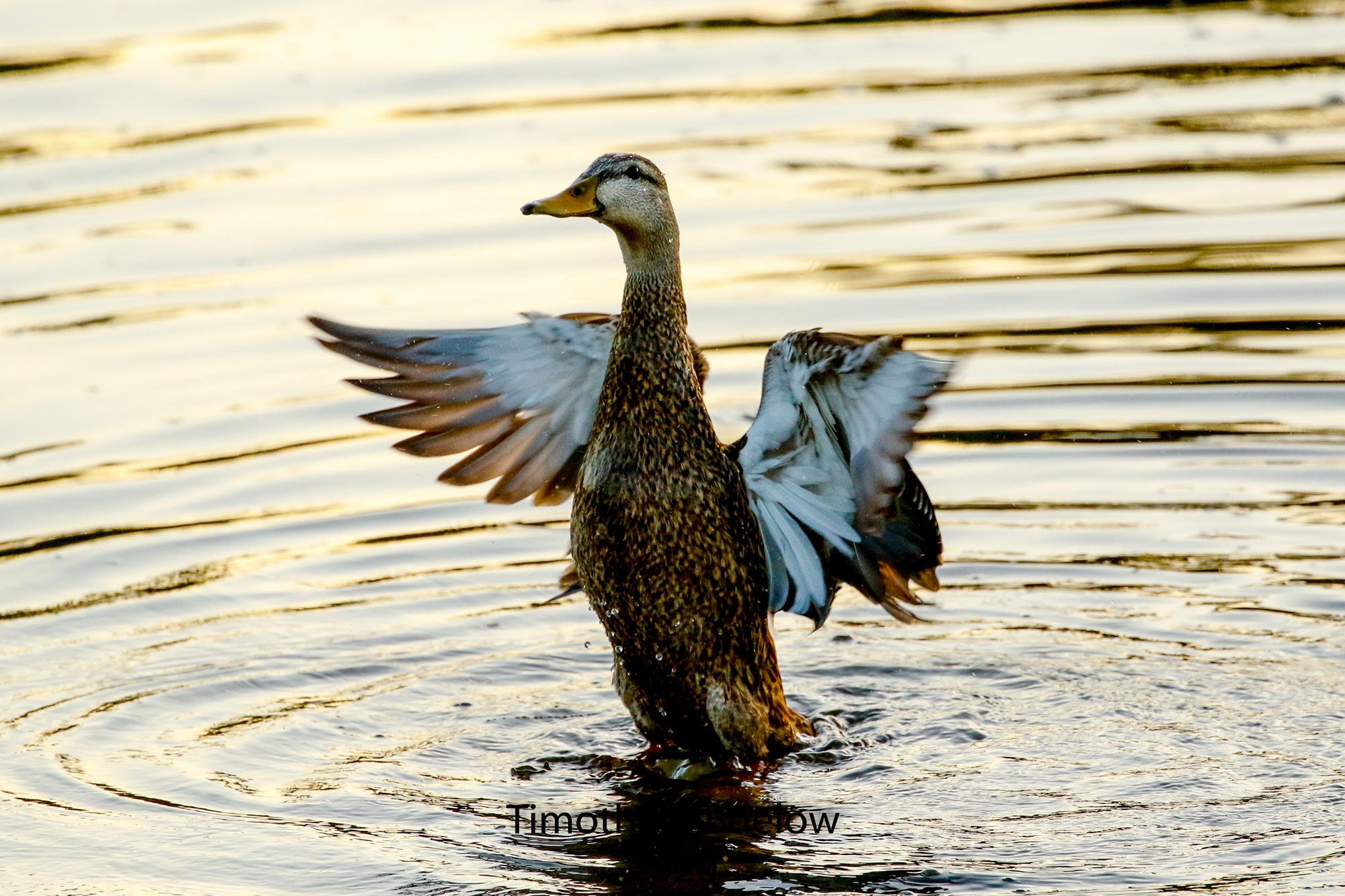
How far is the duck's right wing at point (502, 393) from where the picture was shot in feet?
22.4

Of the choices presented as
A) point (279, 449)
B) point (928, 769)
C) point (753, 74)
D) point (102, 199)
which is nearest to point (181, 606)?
point (279, 449)

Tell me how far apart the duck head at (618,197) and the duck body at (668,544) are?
204 millimetres

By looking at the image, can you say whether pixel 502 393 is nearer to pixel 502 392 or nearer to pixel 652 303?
pixel 502 392

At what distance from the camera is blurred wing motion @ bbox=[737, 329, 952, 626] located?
5.88 m

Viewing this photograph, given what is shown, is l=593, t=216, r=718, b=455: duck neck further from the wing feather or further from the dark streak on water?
the dark streak on water

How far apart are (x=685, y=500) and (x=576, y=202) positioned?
3.27 ft

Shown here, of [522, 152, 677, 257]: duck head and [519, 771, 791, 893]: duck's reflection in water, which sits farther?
[522, 152, 677, 257]: duck head

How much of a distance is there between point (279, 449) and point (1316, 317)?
4949 millimetres

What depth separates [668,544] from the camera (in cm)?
643

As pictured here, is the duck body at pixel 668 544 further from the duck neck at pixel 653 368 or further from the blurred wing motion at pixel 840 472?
the blurred wing motion at pixel 840 472

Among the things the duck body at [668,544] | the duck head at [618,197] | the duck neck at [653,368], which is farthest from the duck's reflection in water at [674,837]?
the duck head at [618,197]

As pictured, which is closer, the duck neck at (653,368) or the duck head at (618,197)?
the duck head at (618,197)

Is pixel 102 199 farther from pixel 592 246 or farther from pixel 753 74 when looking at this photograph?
pixel 753 74

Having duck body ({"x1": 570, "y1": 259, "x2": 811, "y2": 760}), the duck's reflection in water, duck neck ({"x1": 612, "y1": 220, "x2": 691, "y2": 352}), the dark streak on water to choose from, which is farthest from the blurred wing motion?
the duck's reflection in water
